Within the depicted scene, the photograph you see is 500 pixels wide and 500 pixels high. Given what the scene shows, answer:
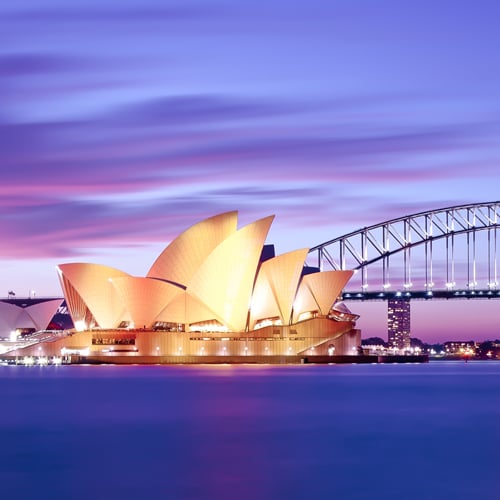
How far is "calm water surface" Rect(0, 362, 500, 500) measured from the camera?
27.5 metres

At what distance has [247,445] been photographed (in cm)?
3531

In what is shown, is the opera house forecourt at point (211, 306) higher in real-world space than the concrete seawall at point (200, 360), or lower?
higher

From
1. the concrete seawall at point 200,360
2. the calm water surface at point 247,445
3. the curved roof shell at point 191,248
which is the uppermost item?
the curved roof shell at point 191,248

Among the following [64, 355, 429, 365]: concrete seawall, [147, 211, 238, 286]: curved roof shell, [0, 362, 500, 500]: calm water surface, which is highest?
[147, 211, 238, 286]: curved roof shell

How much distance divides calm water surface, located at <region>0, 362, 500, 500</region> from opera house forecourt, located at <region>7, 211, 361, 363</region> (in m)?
37.7

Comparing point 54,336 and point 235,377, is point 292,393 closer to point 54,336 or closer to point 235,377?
point 235,377

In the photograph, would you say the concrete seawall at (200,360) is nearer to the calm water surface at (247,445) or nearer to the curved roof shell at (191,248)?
the curved roof shell at (191,248)

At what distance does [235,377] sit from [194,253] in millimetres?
22005

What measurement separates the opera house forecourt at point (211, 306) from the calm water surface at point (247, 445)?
124 feet

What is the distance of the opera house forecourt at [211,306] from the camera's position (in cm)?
9994

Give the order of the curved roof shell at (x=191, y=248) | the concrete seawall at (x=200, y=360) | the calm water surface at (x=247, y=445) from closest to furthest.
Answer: the calm water surface at (x=247, y=445), the curved roof shell at (x=191, y=248), the concrete seawall at (x=200, y=360)

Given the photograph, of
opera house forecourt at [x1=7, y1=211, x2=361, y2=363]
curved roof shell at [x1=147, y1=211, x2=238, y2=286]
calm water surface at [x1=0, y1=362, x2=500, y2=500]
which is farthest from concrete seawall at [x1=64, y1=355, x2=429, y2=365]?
calm water surface at [x1=0, y1=362, x2=500, y2=500]

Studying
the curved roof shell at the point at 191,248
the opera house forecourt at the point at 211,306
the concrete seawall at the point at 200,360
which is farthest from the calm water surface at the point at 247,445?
the concrete seawall at the point at 200,360

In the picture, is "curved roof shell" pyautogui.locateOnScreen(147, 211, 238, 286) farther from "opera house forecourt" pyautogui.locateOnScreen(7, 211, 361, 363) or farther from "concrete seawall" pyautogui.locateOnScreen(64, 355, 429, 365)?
"concrete seawall" pyautogui.locateOnScreen(64, 355, 429, 365)
